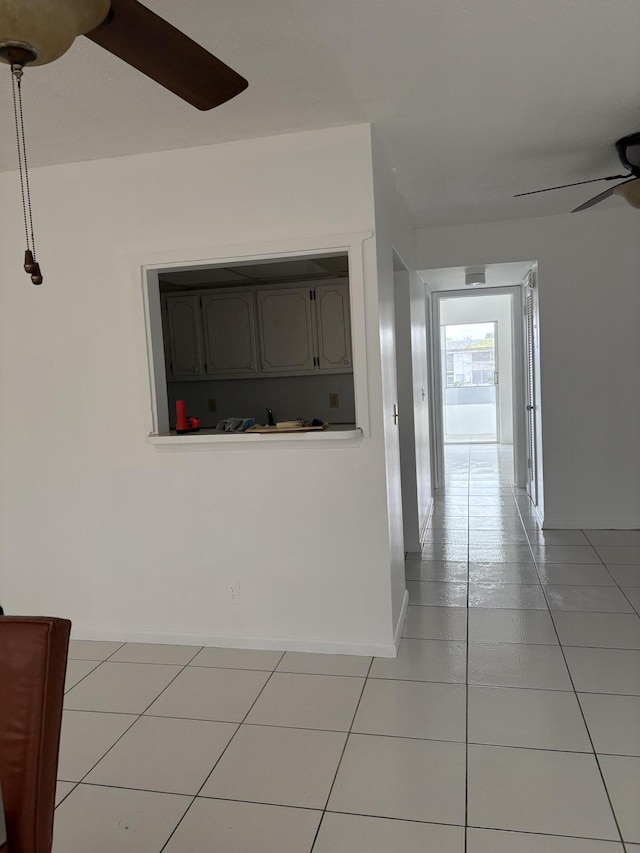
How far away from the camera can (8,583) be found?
11.6 ft

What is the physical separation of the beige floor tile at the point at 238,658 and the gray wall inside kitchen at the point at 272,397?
2568mm

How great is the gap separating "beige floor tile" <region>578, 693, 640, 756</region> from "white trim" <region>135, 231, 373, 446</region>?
1.47 meters

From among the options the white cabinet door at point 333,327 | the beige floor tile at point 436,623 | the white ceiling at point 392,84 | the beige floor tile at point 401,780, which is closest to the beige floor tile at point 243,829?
the beige floor tile at point 401,780

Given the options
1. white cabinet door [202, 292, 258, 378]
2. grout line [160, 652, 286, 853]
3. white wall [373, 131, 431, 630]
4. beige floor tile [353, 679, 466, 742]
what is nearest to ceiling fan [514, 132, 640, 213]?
white wall [373, 131, 431, 630]

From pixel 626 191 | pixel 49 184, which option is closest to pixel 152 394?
pixel 49 184

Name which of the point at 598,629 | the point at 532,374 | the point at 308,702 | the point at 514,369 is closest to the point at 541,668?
the point at 598,629

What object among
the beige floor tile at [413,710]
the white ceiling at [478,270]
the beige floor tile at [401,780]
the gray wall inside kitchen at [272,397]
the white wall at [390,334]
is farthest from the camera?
the gray wall inside kitchen at [272,397]

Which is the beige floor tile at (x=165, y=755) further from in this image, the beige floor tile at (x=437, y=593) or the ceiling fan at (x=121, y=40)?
the ceiling fan at (x=121, y=40)

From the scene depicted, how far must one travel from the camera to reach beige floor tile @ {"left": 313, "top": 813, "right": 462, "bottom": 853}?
1862mm

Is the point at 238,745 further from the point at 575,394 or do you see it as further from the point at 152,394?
the point at 575,394

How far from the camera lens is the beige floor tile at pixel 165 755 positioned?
7.30 feet

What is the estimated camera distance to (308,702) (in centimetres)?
270

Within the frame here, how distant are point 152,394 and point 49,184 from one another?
120 centimetres

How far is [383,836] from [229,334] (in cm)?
Result: 410
